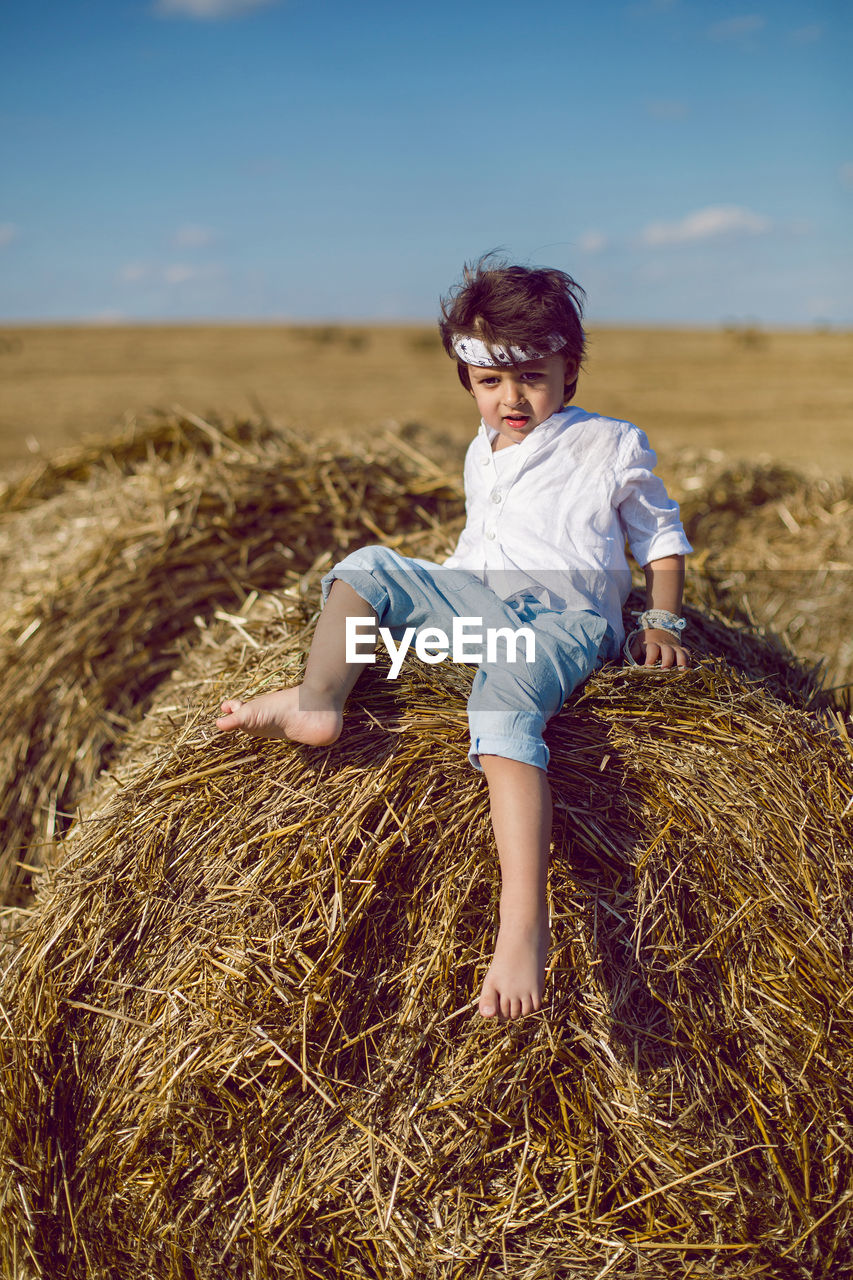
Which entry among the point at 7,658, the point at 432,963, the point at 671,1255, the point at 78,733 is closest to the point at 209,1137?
the point at 432,963

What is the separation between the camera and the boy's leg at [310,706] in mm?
2182

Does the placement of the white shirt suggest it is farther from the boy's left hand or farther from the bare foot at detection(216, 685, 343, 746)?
the bare foot at detection(216, 685, 343, 746)

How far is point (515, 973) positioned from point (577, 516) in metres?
1.19

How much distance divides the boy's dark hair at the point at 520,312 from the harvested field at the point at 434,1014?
0.87 meters

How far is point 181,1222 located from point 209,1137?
0.19 m

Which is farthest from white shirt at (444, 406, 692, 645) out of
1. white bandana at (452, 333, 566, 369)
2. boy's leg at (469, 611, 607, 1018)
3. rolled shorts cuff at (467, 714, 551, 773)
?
rolled shorts cuff at (467, 714, 551, 773)

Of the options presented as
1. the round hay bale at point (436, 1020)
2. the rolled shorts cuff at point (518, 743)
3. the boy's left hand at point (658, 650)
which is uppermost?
the boy's left hand at point (658, 650)

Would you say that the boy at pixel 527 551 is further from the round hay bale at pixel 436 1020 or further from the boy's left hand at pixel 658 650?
the round hay bale at pixel 436 1020

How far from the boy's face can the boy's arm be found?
0.50 meters

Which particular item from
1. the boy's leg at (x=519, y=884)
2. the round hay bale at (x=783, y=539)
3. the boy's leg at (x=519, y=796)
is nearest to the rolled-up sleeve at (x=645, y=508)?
the boy's leg at (x=519, y=796)

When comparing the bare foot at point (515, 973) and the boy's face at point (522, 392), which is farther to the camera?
the boy's face at point (522, 392)

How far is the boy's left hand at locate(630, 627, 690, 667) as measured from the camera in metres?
2.43

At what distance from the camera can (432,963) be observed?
2117 millimetres

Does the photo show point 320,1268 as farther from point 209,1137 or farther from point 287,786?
point 287,786
